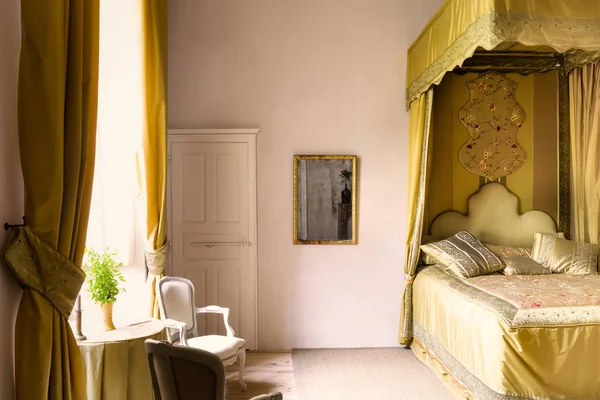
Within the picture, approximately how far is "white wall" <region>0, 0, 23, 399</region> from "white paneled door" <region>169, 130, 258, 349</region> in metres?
3.06

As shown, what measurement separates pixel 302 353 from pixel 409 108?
2662mm

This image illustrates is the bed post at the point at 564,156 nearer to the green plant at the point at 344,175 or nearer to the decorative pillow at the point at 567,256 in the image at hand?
the decorative pillow at the point at 567,256

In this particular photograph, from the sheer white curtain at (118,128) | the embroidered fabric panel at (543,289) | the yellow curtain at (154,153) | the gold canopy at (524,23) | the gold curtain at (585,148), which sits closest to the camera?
the gold canopy at (524,23)

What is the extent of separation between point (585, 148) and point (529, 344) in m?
2.85

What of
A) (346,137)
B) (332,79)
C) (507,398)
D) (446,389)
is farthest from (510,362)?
(332,79)

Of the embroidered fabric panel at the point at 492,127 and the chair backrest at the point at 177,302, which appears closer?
the chair backrest at the point at 177,302

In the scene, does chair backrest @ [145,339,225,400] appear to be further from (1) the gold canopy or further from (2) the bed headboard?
(2) the bed headboard

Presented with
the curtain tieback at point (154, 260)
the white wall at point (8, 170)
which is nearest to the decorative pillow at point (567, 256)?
the curtain tieback at point (154, 260)

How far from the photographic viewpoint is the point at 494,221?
5336 mm

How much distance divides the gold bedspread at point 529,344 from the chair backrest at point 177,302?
2075 millimetres

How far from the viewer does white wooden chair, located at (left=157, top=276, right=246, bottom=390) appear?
3861 millimetres

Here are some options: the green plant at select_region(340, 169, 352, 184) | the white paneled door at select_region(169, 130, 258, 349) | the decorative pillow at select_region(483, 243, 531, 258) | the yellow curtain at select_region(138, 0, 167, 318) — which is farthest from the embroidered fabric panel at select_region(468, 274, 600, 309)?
the yellow curtain at select_region(138, 0, 167, 318)

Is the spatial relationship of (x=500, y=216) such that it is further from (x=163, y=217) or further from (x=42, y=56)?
(x=42, y=56)

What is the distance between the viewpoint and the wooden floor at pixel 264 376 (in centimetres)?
408
